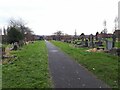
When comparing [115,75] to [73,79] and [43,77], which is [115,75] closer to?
[73,79]

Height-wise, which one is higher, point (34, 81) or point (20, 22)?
point (20, 22)

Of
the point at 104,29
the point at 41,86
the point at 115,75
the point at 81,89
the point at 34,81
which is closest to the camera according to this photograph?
the point at 81,89

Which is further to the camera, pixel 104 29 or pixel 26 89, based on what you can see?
pixel 104 29

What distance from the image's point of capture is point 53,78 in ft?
36.0

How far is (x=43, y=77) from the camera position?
36.4 feet

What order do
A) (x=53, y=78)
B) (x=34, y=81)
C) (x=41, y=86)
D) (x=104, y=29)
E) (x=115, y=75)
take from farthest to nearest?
(x=104, y=29) < (x=115, y=75) < (x=53, y=78) < (x=34, y=81) < (x=41, y=86)

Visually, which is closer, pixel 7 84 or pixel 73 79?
pixel 7 84

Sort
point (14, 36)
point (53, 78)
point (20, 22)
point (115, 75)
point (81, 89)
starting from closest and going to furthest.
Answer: point (81, 89) → point (53, 78) → point (115, 75) → point (14, 36) → point (20, 22)

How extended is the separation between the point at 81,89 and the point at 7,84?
113 inches

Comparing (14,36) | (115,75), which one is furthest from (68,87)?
(14,36)

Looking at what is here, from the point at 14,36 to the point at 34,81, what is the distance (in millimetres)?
44475

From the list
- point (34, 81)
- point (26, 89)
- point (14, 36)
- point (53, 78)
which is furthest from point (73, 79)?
point (14, 36)

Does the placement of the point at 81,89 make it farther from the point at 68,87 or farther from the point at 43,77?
the point at 43,77

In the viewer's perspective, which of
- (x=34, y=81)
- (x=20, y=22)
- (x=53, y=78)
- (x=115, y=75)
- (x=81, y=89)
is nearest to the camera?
(x=81, y=89)
